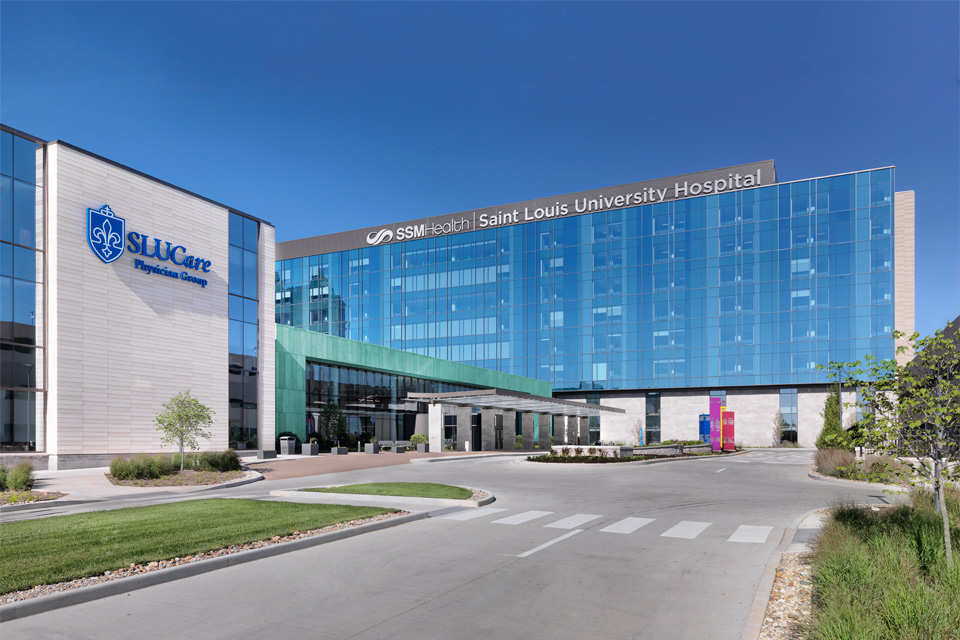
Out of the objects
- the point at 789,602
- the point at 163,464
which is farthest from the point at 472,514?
the point at 163,464

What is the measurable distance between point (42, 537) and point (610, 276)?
246ft

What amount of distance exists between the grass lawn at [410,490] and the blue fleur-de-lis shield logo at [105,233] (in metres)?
21.1

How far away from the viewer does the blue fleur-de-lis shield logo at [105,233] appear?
113ft

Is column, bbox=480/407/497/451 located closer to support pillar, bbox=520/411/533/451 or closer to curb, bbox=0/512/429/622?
support pillar, bbox=520/411/533/451

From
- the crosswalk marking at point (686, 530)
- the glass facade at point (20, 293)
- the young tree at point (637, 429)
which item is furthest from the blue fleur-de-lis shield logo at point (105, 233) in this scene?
the young tree at point (637, 429)

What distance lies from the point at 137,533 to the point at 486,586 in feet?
23.9

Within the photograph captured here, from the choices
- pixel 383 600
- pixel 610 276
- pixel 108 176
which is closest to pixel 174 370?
pixel 108 176

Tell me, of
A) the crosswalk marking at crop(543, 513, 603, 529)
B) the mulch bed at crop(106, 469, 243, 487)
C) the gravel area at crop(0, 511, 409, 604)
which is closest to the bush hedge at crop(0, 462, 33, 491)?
the mulch bed at crop(106, 469, 243, 487)

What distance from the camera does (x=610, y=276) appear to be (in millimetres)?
82812

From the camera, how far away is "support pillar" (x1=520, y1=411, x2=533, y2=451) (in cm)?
6644

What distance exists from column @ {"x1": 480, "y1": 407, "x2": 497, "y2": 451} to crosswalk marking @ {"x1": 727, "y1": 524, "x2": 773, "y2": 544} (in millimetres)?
43405

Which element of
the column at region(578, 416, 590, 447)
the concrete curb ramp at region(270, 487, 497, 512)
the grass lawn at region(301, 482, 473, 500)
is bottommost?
the column at region(578, 416, 590, 447)

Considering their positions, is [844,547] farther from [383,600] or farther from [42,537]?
[42,537]

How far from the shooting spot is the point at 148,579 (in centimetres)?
920
